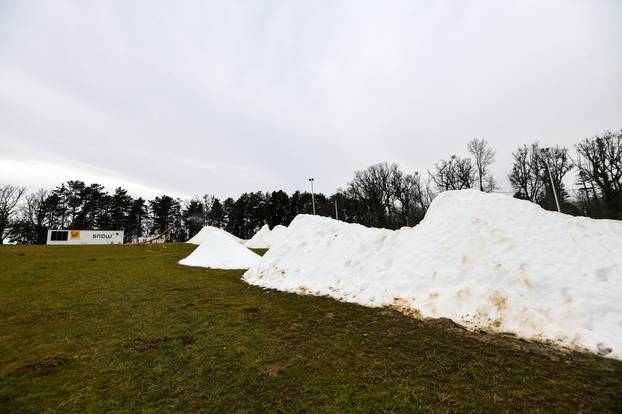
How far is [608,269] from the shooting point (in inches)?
230

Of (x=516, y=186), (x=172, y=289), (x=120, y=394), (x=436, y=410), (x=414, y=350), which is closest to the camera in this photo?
(x=436, y=410)

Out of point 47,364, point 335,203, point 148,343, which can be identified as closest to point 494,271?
point 148,343

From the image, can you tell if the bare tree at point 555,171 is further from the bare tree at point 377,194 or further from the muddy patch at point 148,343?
the muddy patch at point 148,343

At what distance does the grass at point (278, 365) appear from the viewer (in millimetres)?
3512

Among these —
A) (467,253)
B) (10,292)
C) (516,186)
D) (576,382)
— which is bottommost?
(576,382)

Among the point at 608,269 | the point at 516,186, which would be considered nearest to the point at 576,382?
the point at 608,269

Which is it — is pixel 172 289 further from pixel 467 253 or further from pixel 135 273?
pixel 467 253

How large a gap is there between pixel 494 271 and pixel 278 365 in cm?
538

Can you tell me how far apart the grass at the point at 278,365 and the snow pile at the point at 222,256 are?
1016cm

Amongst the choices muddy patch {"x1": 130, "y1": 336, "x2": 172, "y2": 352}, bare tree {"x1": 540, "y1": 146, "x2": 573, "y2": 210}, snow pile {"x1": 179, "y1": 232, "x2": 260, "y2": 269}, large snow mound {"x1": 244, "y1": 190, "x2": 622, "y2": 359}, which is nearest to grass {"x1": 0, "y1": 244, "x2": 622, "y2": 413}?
muddy patch {"x1": 130, "y1": 336, "x2": 172, "y2": 352}

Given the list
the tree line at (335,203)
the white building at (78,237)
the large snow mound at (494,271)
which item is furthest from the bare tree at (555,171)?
the white building at (78,237)

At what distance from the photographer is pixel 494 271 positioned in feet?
21.7

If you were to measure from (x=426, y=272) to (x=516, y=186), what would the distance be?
49.9 m

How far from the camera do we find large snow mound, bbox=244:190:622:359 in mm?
5309
